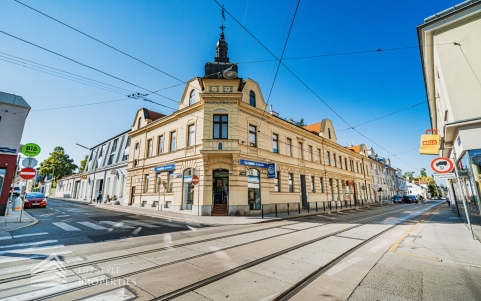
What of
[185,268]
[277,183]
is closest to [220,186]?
[277,183]

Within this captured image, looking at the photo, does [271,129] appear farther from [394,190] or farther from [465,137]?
[394,190]

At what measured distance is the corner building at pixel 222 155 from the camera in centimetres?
1630

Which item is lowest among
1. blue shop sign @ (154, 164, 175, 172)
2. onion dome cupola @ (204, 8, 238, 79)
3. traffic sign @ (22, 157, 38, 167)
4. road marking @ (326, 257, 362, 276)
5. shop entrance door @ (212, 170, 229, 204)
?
road marking @ (326, 257, 362, 276)

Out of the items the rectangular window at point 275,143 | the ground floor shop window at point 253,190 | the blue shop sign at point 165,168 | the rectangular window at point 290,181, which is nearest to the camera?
the ground floor shop window at point 253,190

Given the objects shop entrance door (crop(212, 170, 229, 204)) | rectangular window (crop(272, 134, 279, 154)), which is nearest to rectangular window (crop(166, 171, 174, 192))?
shop entrance door (crop(212, 170, 229, 204))

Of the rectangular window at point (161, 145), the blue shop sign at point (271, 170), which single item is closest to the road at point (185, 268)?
the blue shop sign at point (271, 170)

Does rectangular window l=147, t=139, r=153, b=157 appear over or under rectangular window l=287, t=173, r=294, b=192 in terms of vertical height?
over

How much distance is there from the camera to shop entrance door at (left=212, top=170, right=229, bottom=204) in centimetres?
1636

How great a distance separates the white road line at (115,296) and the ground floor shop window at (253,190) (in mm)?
13941

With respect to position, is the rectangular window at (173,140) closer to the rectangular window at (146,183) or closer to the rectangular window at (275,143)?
the rectangular window at (146,183)

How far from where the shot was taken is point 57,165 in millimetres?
53938

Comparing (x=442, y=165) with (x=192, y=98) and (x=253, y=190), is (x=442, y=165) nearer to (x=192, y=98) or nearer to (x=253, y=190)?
(x=253, y=190)

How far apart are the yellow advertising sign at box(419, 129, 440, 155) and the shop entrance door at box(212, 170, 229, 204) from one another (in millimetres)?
12112

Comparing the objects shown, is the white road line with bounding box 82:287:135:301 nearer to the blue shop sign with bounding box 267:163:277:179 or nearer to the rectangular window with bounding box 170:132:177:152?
the blue shop sign with bounding box 267:163:277:179
